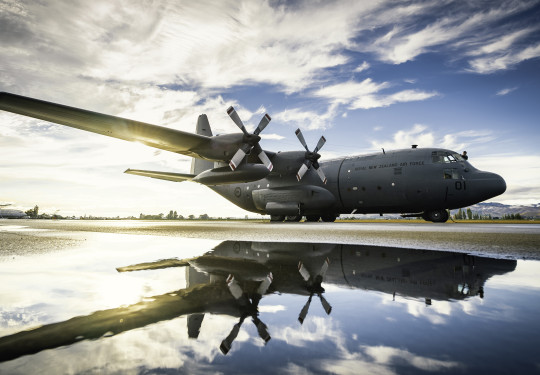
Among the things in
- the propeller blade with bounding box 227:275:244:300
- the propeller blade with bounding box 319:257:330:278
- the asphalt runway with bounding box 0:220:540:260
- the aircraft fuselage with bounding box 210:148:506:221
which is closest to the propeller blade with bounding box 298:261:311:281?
the propeller blade with bounding box 319:257:330:278

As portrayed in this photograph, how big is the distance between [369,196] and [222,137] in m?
10.7

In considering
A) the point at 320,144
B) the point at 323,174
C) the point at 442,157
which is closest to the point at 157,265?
the point at 323,174

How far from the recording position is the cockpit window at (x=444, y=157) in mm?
18547

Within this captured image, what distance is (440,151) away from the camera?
62.0 ft

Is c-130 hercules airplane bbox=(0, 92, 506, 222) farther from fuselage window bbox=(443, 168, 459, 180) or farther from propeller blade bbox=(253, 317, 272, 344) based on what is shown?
propeller blade bbox=(253, 317, 272, 344)

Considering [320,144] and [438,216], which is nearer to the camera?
[438,216]

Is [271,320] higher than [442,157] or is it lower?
lower

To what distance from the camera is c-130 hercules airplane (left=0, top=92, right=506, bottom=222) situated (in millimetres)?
16781

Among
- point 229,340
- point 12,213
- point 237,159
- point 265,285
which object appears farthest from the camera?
point 12,213

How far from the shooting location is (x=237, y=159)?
17531mm

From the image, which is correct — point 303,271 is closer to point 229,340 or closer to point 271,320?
point 271,320

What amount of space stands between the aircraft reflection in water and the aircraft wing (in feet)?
26.9

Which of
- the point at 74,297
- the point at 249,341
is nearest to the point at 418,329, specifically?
the point at 249,341

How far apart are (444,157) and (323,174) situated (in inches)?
308
